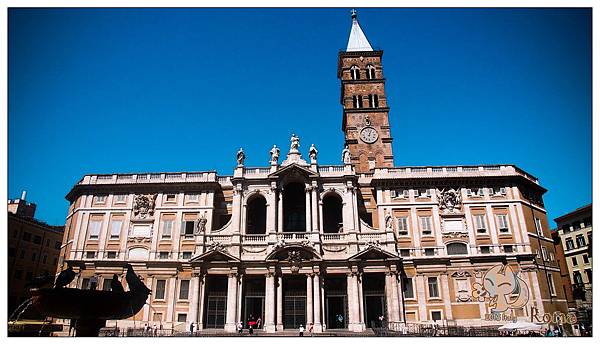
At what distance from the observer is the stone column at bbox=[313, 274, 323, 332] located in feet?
96.5

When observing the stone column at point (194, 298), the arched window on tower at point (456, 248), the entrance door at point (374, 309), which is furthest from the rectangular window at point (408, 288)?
the stone column at point (194, 298)

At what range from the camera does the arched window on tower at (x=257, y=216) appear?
37125 millimetres

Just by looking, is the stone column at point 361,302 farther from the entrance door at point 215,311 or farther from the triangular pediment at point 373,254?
the entrance door at point 215,311

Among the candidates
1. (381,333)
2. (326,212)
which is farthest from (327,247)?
(381,333)

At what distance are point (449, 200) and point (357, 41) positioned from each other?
29.6 metres

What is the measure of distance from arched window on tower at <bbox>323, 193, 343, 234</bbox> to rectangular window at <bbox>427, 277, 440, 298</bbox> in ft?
29.9

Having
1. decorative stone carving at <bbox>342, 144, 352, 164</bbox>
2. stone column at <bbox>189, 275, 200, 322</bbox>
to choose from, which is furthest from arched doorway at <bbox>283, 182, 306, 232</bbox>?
stone column at <bbox>189, 275, 200, 322</bbox>

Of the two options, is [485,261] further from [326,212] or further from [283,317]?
[283,317]

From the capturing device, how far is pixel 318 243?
32.3 m

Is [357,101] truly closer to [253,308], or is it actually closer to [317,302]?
[317,302]

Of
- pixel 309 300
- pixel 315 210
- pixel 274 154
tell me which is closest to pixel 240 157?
pixel 274 154

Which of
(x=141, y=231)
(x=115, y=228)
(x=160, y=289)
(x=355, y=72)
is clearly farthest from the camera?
(x=355, y=72)

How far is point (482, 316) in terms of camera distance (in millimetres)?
32000

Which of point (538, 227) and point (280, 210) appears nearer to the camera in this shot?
point (280, 210)
